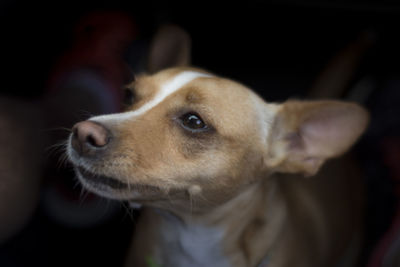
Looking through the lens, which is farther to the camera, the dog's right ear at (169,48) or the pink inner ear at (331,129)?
the dog's right ear at (169,48)

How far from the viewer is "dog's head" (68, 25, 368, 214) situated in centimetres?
185

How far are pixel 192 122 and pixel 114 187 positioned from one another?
46cm

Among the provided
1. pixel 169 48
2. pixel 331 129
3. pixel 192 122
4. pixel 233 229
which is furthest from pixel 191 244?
pixel 169 48

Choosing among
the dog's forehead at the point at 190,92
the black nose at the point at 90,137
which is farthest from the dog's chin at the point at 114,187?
the dog's forehead at the point at 190,92

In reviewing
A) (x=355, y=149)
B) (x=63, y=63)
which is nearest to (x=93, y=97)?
(x=63, y=63)

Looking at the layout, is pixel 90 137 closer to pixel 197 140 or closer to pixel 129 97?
pixel 197 140

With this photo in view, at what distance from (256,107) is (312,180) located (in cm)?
98

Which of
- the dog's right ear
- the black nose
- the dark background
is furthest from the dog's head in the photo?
the dark background

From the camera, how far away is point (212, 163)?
1.96m

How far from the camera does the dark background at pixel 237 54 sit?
10.9ft

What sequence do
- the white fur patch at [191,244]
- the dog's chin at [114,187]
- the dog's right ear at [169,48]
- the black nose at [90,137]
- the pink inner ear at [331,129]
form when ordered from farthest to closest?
the dog's right ear at [169,48] → the white fur patch at [191,244] → the pink inner ear at [331,129] → the dog's chin at [114,187] → the black nose at [90,137]

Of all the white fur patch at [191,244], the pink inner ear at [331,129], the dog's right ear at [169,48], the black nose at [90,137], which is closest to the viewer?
the black nose at [90,137]

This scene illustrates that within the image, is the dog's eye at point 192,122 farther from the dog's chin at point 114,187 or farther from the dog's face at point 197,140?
the dog's chin at point 114,187

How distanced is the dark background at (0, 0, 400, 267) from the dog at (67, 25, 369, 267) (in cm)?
85
